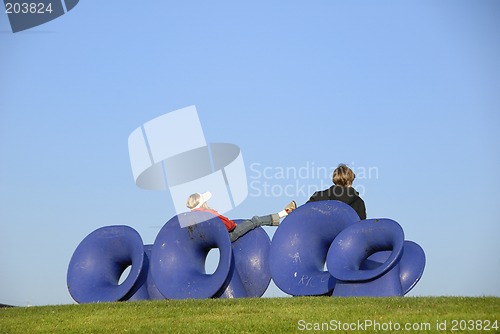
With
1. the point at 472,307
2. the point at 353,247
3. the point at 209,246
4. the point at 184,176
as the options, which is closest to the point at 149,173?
the point at 184,176

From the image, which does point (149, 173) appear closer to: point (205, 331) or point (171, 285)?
point (171, 285)

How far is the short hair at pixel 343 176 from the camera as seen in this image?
14.4 meters

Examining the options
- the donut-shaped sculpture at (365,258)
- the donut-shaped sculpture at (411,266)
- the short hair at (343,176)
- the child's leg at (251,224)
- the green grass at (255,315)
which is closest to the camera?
the green grass at (255,315)

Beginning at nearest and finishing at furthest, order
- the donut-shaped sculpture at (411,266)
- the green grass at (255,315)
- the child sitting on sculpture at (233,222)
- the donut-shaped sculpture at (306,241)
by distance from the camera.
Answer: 1. the green grass at (255,315)
2. the donut-shaped sculpture at (411,266)
3. the donut-shaped sculpture at (306,241)
4. the child sitting on sculpture at (233,222)

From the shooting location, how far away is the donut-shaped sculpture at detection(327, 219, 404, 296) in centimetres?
1302

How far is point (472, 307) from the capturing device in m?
11.3

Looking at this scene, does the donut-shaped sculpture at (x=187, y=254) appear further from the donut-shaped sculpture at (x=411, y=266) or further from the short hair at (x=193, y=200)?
the donut-shaped sculpture at (x=411, y=266)

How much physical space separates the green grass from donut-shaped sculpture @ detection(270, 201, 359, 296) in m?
1.11

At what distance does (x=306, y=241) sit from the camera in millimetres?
14250

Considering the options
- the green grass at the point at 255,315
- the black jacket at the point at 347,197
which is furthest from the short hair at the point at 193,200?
the green grass at the point at 255,315

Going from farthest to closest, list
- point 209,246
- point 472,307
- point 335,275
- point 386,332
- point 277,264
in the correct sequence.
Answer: point 209,246, point 277,264, point 335,275, point 472,307, point 386,332

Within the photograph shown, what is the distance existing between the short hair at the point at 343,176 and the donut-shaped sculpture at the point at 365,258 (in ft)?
3.41

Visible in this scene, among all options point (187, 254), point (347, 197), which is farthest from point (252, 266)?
point (347, 197)

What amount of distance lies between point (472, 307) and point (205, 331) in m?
3.20
